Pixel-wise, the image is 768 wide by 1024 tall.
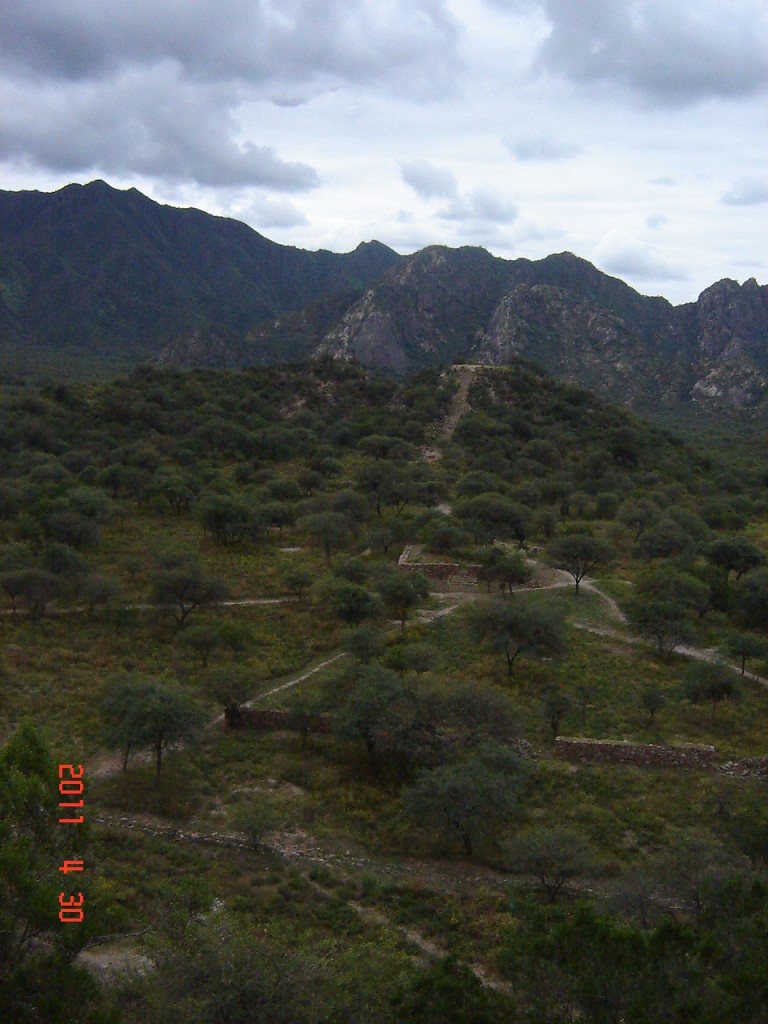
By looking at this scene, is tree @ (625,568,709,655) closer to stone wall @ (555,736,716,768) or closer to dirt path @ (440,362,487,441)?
stone wall @ (555,736,716,768)

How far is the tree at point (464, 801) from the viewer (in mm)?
18859

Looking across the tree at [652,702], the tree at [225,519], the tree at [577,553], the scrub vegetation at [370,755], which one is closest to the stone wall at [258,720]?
the scrub vegetation at [370,755]

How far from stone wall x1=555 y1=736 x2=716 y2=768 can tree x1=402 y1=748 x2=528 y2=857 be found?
4866 millimetres

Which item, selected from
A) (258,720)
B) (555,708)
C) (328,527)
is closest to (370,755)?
(258,720)

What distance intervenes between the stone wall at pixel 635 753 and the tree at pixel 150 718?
1163 centimetres

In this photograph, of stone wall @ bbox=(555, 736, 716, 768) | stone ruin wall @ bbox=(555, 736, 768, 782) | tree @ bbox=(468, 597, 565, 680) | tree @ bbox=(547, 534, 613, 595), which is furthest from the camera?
tree @ bbox=(547, 534, 613, 595)

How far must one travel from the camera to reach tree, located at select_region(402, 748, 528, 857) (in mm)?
18859

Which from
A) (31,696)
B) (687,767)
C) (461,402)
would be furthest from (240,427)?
(687,767)

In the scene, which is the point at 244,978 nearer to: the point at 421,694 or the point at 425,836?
the point at 425,836

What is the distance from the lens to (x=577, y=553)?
4331 centimetres

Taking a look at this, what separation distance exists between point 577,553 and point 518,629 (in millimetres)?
13218

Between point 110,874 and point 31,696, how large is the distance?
11726 millimetres

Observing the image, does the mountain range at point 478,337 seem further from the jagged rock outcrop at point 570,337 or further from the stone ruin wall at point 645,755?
the stone ruin wall at point 645,755

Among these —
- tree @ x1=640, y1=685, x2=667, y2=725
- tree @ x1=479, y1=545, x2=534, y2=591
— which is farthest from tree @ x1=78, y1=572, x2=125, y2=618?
tree @ x1=640, y1=685, x2=667, y2=725
